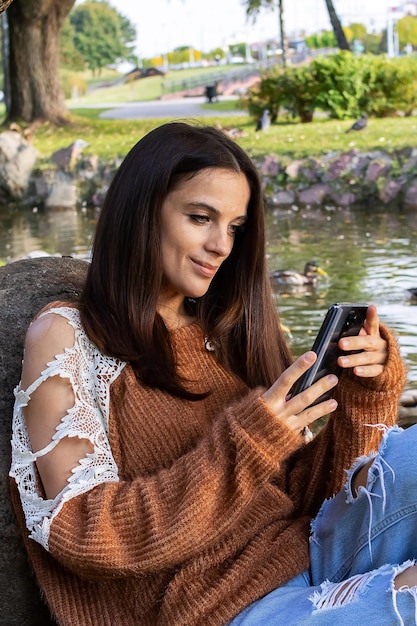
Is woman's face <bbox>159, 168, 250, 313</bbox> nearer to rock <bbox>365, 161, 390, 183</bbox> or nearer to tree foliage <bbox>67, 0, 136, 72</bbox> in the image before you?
rock <bbox>365, 161, 390, 183</bbox>

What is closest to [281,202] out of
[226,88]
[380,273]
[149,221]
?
[380,273]

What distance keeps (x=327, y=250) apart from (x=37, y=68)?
36.9ft

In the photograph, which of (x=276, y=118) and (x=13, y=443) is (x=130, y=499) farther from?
(x=276, y=118)

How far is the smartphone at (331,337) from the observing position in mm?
2061

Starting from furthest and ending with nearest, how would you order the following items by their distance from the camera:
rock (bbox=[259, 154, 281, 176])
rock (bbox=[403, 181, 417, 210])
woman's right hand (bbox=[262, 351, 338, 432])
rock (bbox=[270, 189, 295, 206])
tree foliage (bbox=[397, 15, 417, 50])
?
tree foliage (bbox=[397, 15, 417, 50]) < rock (bbox=[259, 154, 281, 176]) < rock (bbox=[270, 189, 295, 206]) < rock (bbox=[403, 181, 417, 210]) < woman's right hand (bbox=[262, 351, 338, 432])

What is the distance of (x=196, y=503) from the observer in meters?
1.95

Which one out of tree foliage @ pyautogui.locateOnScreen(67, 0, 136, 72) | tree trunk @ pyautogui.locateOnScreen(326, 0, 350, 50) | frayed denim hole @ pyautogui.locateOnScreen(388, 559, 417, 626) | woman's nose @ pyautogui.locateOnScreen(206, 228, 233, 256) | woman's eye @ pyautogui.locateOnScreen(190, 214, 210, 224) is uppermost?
tree foliage @ pyautogui.locateOnScreen(67, 0, 136, 72)

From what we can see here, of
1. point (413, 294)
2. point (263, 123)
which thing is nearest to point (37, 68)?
point (263, 123)

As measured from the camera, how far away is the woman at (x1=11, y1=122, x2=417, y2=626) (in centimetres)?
197

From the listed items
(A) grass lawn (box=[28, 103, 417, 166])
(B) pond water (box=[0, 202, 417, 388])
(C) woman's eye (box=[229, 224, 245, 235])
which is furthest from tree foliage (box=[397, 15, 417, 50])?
(C) woman's eye (box=[229, 224, 245, 235])

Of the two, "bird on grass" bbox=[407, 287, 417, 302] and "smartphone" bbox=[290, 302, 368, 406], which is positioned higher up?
"smartphone" bbox=[290, 302, 368, 406]

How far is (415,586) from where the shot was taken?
1813 millimetres

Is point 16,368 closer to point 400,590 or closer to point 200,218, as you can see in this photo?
point 200,218

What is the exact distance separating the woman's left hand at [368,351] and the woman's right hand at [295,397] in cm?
14
